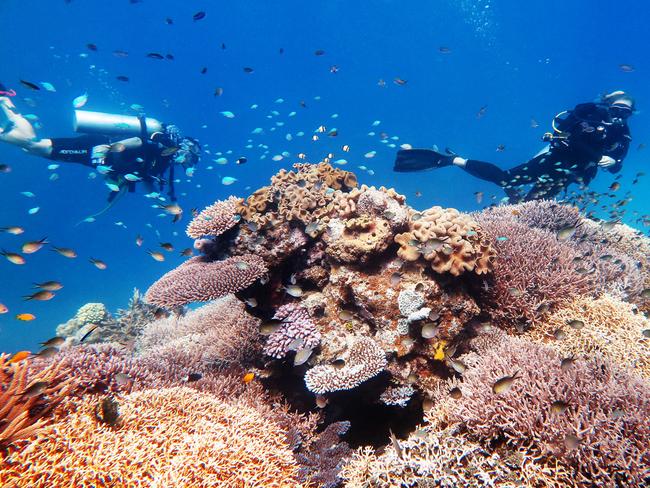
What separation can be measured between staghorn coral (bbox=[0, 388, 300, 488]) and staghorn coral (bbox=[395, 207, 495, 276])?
2.99 metres

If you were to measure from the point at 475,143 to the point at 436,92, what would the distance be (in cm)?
1749

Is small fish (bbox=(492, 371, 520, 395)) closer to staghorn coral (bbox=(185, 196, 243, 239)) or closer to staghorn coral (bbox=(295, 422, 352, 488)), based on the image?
staghorn coral (bbox=(295, 422, 352, 488))

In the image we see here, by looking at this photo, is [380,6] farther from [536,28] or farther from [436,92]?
[536,28]

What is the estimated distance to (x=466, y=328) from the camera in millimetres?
4879

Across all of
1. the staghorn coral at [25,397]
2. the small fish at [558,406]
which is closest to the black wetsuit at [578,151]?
the small fish at [558,406]

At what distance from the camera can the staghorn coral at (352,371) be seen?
161 inches

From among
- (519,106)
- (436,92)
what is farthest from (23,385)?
(519,106)

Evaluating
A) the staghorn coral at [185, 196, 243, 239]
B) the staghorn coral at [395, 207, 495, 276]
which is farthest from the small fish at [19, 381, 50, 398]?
the staghorn coral at [395, 207, 495, 276]

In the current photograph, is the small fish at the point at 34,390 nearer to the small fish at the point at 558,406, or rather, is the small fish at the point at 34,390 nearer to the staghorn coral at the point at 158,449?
the staghorn coral at the point at 158,449

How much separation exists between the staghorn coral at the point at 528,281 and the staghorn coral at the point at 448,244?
0.52 meters

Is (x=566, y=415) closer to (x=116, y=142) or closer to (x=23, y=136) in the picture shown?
(x=116, y=142)

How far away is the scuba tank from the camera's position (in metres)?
13.5

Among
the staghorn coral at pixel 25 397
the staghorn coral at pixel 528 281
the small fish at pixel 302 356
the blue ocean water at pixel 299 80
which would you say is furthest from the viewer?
the blue ocean water at pixel 299 80

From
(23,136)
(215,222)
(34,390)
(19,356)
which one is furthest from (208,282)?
(23,136)
